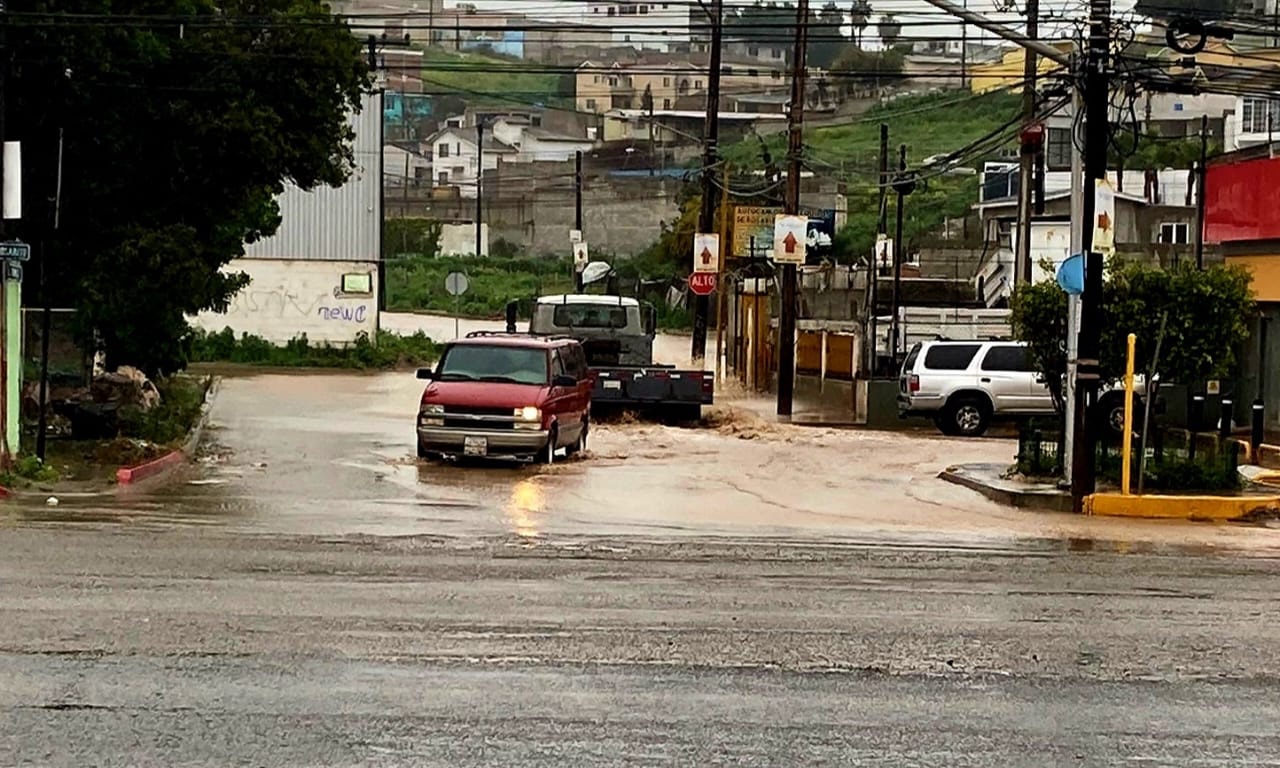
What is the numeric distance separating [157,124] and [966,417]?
51.9ft

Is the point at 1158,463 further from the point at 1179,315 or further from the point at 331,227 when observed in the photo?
the point at 331,227

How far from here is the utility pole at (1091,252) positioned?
20.1m

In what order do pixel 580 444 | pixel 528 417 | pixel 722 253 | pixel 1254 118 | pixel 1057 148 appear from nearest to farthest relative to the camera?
pixel 528 417 < pixel 580 444 < pixel 722 253 < pixel 1254 118 < pixel 1057 148

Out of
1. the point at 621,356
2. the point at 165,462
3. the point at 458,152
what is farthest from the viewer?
the point at 458,152

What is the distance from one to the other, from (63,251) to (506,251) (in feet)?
270

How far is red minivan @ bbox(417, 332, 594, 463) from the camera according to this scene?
78.3 feet

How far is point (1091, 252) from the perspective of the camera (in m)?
20.3

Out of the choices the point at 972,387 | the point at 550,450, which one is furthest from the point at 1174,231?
the point at 550,450

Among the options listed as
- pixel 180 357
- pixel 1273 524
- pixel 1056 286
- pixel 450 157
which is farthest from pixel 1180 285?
pixel 450 157

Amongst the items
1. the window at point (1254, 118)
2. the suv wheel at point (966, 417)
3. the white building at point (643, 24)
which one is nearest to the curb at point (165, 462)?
the white building at point (643, 24)

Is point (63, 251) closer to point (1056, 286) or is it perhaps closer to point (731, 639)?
point (1056, 286)

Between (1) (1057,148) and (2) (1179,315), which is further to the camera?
(1) (1057,148)

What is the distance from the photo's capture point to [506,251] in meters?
107

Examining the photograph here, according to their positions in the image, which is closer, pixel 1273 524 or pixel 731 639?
pixel 731 639
